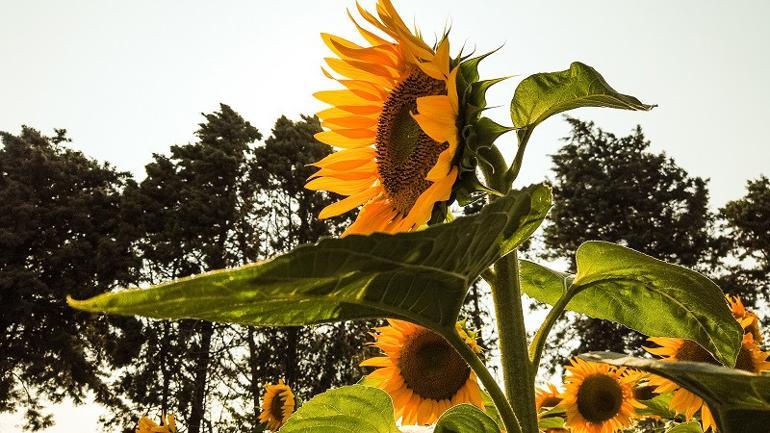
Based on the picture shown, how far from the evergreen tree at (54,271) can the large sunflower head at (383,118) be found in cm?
1533

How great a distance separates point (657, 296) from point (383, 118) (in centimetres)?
42

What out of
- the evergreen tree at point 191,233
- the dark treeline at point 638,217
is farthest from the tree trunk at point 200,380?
the dark treeline at point 638,217

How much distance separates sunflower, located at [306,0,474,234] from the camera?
2.62 ft

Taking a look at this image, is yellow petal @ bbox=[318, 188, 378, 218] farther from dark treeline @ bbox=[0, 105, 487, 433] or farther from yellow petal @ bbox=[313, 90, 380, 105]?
dark treeline @ bbox=[0, 105, 487, 433]

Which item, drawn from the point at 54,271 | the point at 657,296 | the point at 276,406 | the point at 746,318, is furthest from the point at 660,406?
the point at 54,271

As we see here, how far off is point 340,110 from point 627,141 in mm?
19490

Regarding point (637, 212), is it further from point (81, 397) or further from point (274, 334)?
point (81, 397)

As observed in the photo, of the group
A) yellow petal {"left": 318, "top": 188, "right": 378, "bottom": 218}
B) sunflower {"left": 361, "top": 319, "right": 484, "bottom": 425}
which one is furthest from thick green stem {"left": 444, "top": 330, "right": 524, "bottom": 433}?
sunflower {"left": 361, "top": 319, "right": 484, "bottom": 425}

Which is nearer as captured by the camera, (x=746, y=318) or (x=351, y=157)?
(x=351, y=157)

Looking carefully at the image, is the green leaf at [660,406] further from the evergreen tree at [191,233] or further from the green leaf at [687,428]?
the evergreen tree at [191,233]

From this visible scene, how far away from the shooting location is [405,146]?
0.85m

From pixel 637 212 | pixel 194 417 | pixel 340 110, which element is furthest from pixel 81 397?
pixel 340 110

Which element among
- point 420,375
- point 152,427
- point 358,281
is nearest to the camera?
point 358,281

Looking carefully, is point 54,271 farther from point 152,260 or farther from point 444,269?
point 444,269
